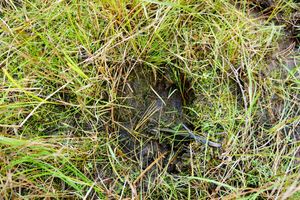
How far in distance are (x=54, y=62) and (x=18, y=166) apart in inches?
15.7

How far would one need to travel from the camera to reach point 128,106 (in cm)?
147

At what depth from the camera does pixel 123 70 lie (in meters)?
1.47

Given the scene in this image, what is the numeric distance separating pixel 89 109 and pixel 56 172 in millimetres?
257

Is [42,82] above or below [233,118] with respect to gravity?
above

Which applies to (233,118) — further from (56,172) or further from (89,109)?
(56,172)

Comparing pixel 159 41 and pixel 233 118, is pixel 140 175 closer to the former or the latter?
pixel 233 118

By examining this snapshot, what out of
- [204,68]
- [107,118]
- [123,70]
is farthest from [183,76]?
[107,118]

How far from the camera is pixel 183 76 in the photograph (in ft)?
4.91

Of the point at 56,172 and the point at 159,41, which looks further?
the point at 159,41

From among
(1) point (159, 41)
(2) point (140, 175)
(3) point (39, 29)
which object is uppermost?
(3) point (39, 29)

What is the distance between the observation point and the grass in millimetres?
1364

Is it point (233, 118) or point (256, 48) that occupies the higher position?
point (256, 48)

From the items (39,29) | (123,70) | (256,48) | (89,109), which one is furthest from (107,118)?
(256,48)

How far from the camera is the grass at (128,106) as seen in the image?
1.36 metres
